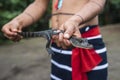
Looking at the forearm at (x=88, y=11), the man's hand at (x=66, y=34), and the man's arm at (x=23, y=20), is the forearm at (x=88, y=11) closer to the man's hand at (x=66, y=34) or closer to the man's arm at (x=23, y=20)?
the man's hand at (x=66, y=34)

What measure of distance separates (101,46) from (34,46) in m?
3.21

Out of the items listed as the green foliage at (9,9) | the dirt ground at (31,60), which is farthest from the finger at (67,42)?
the green foliage at (9,9)

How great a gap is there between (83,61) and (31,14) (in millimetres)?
379

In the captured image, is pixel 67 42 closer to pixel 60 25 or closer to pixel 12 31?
pixel 12 31

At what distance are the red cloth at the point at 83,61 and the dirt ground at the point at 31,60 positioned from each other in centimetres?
202

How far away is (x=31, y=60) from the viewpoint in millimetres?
4590

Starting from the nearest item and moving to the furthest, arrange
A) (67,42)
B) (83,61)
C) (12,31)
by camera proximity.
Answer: (67,42), (12,31), (83,61)

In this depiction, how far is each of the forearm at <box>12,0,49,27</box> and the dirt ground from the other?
6.49 ft

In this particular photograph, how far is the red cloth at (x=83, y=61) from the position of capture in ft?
6.42

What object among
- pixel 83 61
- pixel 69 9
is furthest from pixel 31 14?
pixel 83 61

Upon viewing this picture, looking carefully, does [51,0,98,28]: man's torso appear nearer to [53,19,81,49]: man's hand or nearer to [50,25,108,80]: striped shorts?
[50,25,108,80]: striped shorts

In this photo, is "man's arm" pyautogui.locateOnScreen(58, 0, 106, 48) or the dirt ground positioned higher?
"man's arm" pyautogui.locateOnScreen(58, 0, 106, 48)

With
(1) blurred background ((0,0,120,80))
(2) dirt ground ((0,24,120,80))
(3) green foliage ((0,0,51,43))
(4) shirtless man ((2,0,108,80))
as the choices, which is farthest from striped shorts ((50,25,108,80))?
(3) green foliage ((0,0,51,43))

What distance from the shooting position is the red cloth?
77.1 inches
